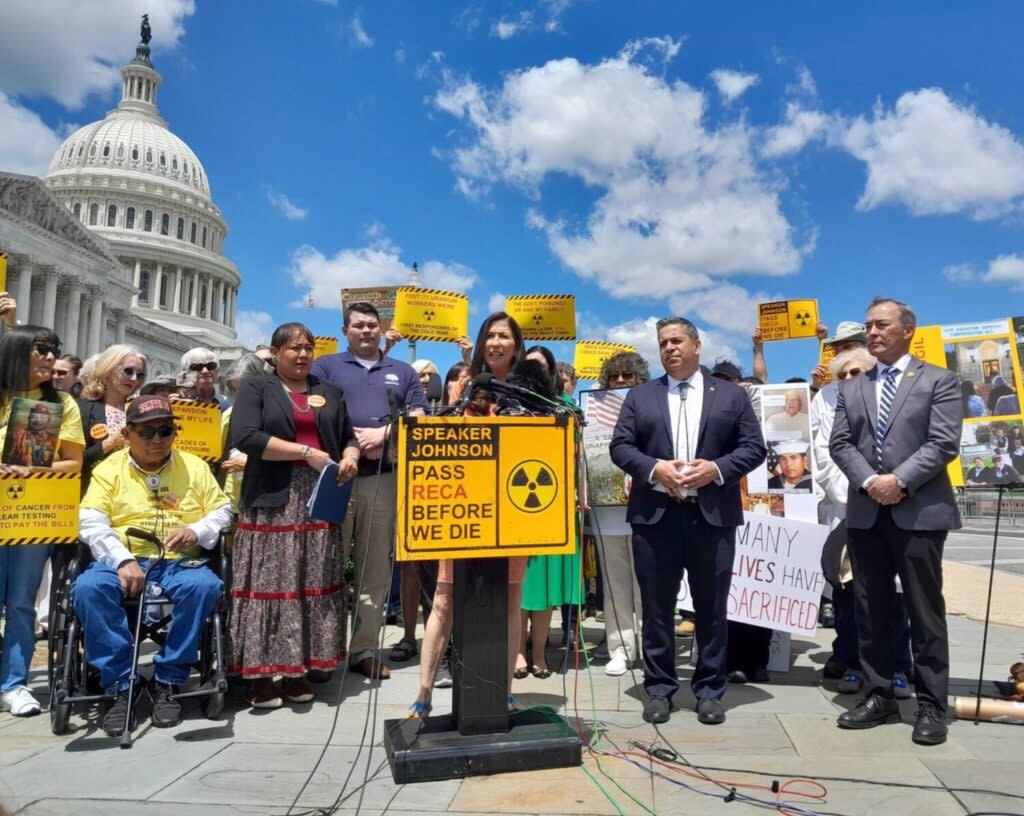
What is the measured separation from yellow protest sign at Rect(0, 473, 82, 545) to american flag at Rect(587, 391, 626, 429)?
3567 millimetres

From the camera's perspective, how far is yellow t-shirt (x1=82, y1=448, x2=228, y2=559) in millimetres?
4727

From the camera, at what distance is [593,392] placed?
6102 mm

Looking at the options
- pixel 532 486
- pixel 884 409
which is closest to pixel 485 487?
pixel 532 486

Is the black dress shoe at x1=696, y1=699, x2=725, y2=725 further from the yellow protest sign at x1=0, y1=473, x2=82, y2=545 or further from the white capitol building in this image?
the white capitol building

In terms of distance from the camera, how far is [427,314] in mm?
9305

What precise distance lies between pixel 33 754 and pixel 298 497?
1861 millimetres

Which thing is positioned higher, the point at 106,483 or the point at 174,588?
the point at 106,483

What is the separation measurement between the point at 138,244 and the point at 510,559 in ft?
321

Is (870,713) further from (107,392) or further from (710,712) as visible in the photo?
(107,392)

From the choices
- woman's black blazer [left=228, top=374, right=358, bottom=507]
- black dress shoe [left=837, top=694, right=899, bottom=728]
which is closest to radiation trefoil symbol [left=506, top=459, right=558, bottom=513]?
woman's black blazer [left=228, top=374, right=358, bottom=507]

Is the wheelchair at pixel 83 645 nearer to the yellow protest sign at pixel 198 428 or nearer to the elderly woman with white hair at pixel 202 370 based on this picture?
the yellow protest sign at pixel 198 428

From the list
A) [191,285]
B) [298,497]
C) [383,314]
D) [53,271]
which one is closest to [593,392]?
[298,497]

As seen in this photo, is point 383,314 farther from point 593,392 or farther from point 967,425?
point 967,425

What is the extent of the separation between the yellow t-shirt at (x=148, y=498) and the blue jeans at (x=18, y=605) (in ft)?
1.84
